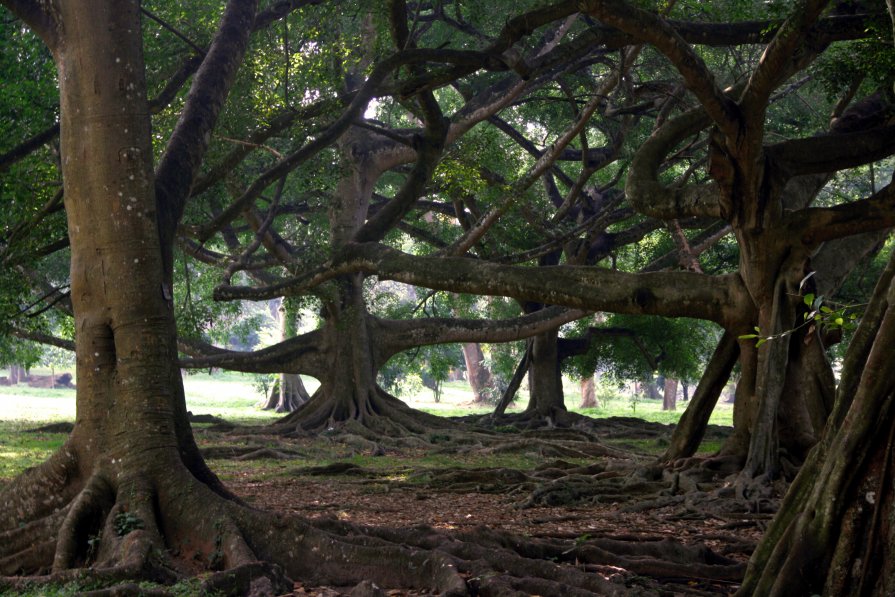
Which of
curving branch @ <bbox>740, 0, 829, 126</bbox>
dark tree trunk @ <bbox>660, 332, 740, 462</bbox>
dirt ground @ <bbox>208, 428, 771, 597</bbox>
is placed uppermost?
curving branch @ <bbox>740, 0, 829, 126</bbox>

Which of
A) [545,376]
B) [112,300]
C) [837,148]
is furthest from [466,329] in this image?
[112,300]

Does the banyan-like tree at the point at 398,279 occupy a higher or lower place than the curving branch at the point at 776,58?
lower

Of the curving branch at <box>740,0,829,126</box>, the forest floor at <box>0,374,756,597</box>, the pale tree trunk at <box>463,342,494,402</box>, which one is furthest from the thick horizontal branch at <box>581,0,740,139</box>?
the pale tree trunk at <box>463,342,494,402</box>

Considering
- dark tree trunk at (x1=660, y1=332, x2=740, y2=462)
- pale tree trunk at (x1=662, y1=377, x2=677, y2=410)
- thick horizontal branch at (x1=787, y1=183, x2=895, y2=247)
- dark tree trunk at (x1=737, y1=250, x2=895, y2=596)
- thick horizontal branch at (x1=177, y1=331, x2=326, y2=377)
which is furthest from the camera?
pale tree trunk at (x1=662, y1=377, x2=677, y2=410)

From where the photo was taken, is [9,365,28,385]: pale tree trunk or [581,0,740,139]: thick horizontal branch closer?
[581,0,740,139]: thick horizontal branch

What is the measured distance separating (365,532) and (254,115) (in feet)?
20.9

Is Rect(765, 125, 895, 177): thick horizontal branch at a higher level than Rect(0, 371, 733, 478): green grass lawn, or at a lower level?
higher

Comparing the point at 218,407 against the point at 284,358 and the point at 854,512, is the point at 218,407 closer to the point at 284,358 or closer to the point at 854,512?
the point at 284,358

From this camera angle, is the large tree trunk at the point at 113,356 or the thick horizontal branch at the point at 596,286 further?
the thick horizontal branch at the point at 596,286

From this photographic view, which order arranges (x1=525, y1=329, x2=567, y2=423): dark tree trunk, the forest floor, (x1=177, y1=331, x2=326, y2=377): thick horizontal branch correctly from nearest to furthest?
the forest floor, (x1=177, y1=331, x2=326, y2=377): thick horizontal branch, (x1=525, y1=329, x2=567, y2=423): dark tree trunk

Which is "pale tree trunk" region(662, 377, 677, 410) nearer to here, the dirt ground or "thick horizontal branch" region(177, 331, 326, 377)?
"thick horizontal branch" region(177, 331, 326, 377)

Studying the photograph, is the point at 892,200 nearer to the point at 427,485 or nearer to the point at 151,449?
the point at 427,485

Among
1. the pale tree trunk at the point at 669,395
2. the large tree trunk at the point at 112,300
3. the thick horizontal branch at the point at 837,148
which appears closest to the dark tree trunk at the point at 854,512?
the large tree trunk at the point at 112,300

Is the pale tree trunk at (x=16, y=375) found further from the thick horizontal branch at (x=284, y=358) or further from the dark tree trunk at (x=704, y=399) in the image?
the dark tree trunk at (x=704, y=399)
